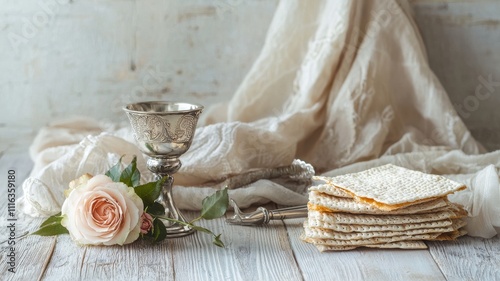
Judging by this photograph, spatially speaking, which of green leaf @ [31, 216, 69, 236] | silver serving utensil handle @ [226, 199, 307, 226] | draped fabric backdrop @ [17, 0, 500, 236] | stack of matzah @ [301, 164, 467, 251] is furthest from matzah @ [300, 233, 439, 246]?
green leaf @ [31, 216, 69, 236]

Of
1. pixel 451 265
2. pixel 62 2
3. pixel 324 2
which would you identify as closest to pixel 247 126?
pixel 324 2

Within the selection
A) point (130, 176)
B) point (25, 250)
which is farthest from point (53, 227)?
point (130, 176)

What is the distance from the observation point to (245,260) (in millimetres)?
1496

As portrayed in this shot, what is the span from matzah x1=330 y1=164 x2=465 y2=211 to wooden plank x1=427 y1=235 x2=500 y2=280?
12cm

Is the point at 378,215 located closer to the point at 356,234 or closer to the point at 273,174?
the point at 356,234

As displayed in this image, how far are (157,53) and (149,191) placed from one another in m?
1.12

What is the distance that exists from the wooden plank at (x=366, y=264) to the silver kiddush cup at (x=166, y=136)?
29cm

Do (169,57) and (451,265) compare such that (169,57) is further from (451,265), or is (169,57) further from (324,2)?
(451,265)

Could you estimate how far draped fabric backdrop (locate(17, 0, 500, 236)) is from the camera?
6.70ft

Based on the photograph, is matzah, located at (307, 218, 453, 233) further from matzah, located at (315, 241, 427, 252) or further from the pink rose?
the pink rose

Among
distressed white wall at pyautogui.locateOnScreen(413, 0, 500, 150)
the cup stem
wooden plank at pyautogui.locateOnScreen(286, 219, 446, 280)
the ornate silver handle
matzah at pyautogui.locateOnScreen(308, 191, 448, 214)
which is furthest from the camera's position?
distressed white wall at pyautogui.locateOnScreen(413, 0, 500, 150)

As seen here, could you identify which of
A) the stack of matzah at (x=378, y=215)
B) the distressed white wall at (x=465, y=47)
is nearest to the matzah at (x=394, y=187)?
the stack of matzah at (x=378, y=215)

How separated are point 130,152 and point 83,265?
1.63 ft

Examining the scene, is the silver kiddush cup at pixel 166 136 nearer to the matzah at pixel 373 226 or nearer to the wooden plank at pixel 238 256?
the wooden plank at pixel 238 256
